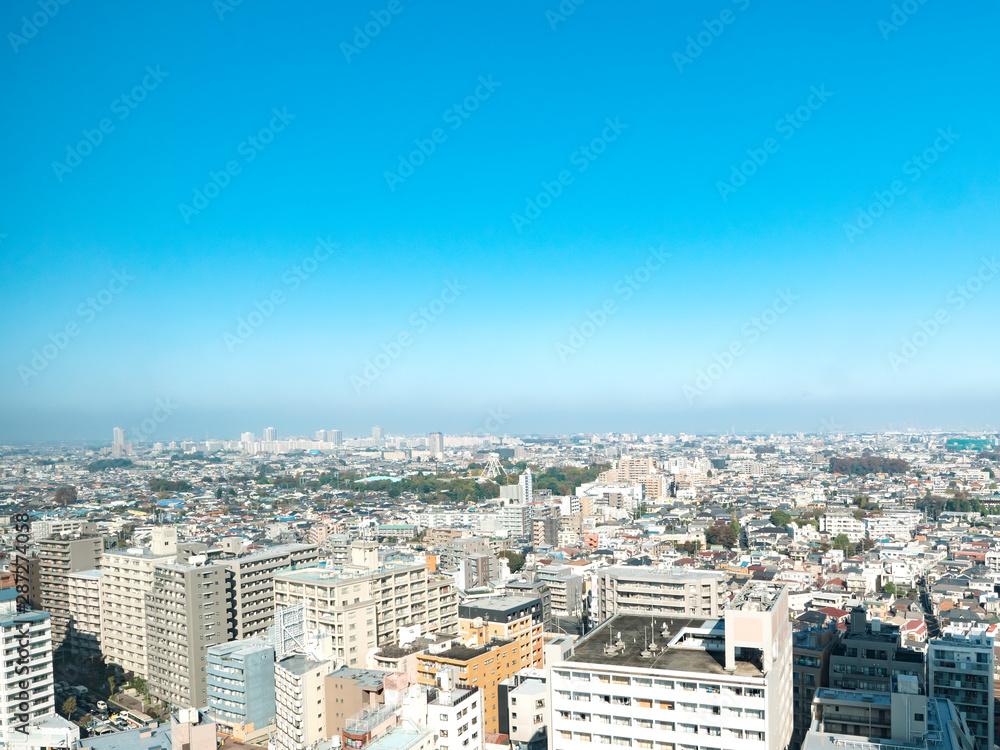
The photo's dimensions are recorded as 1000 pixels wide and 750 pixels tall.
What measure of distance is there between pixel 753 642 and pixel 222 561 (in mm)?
7134

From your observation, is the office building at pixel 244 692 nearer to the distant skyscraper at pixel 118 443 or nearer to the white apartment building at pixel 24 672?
the white apartment building at pixel 24 672

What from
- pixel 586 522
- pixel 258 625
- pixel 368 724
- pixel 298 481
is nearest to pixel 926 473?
pixel 586 522

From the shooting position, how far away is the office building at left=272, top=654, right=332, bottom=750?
22.5 ft

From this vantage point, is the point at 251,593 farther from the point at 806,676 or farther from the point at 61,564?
the point at 806,676

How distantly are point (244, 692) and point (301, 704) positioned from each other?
93 centimetres

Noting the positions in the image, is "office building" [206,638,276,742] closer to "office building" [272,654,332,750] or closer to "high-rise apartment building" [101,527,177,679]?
"office building" [272,654,332,750]

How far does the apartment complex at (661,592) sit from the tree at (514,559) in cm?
551

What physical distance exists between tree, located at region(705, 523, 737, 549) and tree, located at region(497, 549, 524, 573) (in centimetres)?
524

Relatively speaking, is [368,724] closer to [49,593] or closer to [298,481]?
[49,593]

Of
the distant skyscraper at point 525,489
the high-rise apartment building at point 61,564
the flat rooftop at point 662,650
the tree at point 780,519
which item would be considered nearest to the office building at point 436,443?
the distant skyscraper at point 525,489

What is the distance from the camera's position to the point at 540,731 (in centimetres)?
694

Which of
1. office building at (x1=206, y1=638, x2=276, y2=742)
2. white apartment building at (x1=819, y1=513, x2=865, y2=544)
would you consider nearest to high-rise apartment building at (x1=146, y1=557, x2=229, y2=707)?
office building at (x1=206, y1=638, x2=276, y2=742)

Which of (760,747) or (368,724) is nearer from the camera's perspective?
(760,747)

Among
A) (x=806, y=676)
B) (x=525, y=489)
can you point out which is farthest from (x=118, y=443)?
(x=806, y=676)
